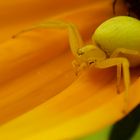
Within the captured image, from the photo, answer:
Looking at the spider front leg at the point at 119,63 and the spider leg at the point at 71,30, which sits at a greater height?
the spider leg at the point at 71,30

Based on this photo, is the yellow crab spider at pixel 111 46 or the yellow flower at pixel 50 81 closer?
the yellow flower at pixel 50 81

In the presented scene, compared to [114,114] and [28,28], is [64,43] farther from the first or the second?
[114,114]

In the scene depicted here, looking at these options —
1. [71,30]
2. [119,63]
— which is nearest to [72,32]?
[71,30]

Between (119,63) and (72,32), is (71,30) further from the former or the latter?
(119,63)

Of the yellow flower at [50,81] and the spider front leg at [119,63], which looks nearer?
the yellow flower at [50,81]

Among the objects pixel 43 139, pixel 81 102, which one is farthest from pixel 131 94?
pixel 43 139
